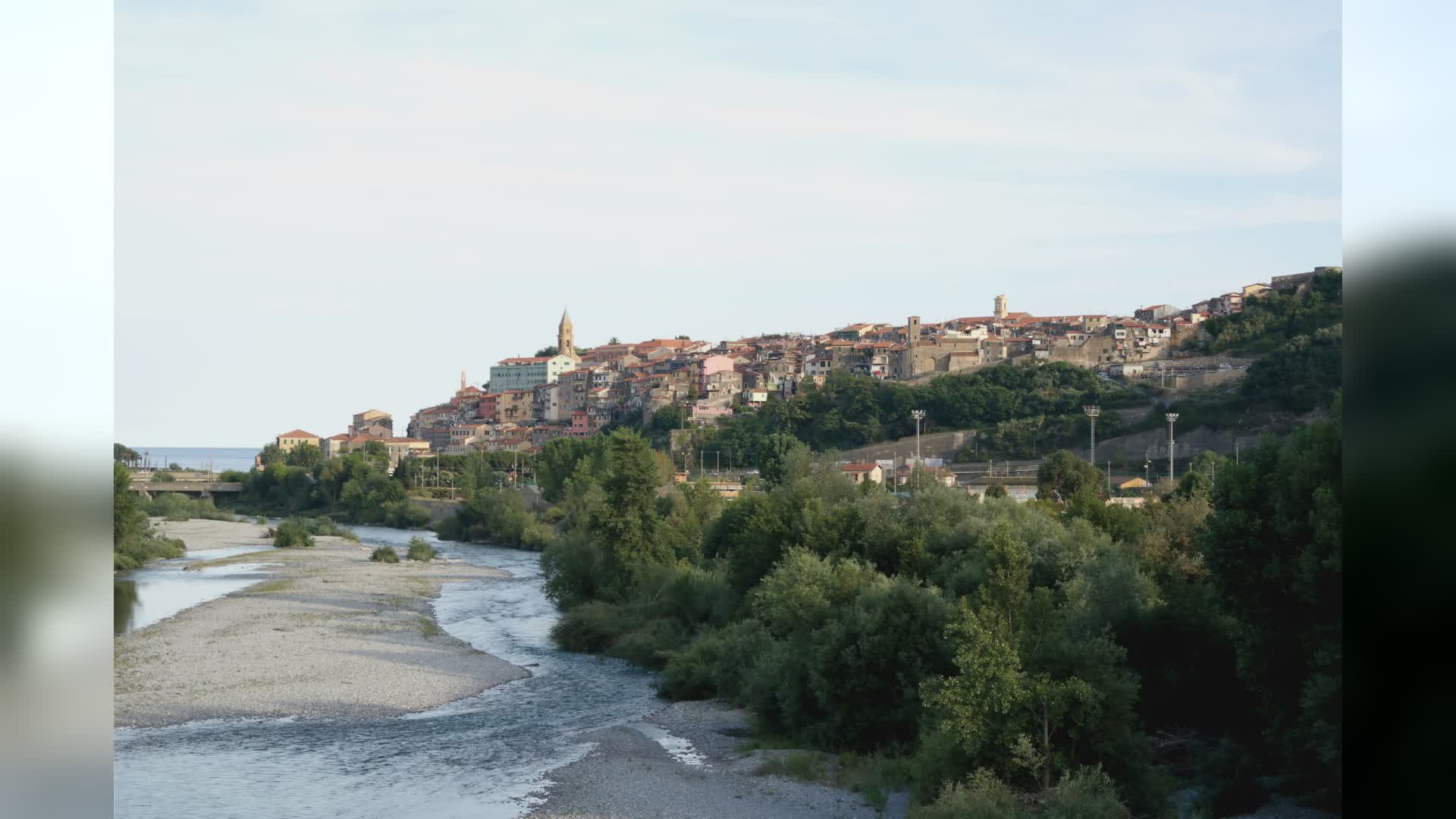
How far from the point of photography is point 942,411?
51.0 metres

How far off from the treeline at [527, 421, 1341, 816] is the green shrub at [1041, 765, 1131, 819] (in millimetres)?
31

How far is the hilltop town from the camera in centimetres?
6531

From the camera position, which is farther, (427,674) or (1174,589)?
(427,674)

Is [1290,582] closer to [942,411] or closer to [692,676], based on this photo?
[692,676]

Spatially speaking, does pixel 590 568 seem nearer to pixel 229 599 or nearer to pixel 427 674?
pixel 427 674

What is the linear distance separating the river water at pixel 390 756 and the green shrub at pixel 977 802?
3712mm

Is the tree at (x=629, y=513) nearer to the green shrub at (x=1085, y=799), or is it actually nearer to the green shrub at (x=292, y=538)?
the green shrub at (x=1085, y=799)

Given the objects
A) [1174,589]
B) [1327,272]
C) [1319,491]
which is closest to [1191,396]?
[1327,272]

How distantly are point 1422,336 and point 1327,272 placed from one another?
43650 millimetres

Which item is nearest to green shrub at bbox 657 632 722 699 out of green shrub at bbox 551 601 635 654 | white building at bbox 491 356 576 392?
green shrub at bbox 551 601 635 654

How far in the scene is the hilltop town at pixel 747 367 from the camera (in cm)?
Answer: 6531

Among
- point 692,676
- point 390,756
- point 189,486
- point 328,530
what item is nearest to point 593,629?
point 692,676

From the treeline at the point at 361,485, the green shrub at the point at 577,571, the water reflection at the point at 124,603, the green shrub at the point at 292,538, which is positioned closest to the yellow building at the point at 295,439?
the treeline at the point at 361,485

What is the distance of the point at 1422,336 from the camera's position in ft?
8.82
